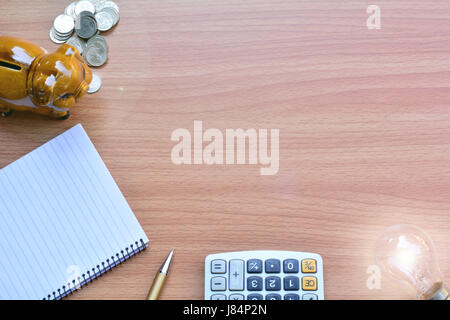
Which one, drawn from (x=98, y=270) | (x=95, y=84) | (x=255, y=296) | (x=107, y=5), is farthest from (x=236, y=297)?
(x=107, y=5)

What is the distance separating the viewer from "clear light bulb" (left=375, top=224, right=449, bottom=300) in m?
0.65

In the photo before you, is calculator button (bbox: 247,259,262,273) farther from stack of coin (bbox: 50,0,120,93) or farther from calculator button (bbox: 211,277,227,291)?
stack of coin (bbox: 50,0,120,93)

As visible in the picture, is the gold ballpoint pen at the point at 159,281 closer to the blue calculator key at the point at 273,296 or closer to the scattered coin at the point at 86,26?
the blue calculator key at the point at 273,296

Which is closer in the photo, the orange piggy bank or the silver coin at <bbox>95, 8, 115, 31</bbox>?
the orange piggy bank

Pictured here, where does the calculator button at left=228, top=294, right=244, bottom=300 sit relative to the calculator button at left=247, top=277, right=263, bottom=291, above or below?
below

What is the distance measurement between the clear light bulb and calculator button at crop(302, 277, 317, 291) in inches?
3.7

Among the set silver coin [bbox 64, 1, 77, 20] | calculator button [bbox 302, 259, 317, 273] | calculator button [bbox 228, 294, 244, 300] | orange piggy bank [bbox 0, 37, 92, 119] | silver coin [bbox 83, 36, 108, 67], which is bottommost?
calculator button [bbox 228, 294, 244, 300]

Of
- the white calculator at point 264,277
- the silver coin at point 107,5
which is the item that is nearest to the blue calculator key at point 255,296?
the white calculator at point 264,277

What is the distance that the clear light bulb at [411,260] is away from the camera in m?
0.65

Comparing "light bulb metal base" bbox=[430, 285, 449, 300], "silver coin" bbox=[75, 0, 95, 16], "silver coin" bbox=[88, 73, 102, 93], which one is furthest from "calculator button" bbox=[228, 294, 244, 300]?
"silver coin" bbox=[75, 0, 95, 16]

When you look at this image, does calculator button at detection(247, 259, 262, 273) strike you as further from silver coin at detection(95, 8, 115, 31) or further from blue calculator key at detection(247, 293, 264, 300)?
silver coin at detection(95, 8, 115, 31)

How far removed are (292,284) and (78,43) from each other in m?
0.46
